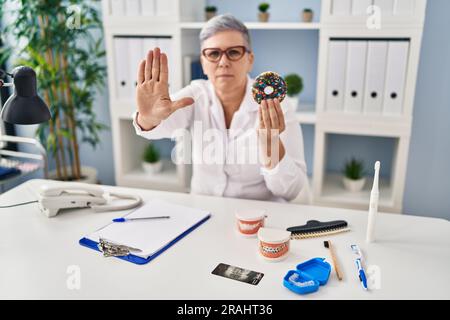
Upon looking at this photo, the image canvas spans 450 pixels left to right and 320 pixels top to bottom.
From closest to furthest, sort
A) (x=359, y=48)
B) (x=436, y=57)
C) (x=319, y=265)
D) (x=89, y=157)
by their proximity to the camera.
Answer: (x=319, y=265)
(x=359, y=48)
(x=436, y=57)
(x=89, y=157)

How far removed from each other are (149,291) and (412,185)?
2191 millimetres

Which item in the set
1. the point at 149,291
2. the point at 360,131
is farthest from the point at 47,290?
the point at 360,131

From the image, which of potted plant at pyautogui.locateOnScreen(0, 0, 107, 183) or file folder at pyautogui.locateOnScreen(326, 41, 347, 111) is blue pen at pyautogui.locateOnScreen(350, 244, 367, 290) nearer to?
file folder at pyautogui.locateOnScreen(326, 41, 347, 111)

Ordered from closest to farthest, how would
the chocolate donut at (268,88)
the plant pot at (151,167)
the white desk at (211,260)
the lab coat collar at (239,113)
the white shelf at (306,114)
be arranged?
the white desk at (211,260), the chocolate donut at (268,88), the lab coat collar at (239,113), the white shelf at (306,114), the plant pot at (151,167)

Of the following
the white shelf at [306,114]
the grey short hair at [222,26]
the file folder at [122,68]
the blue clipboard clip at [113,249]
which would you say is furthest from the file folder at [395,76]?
the blue clipboard clip at [113,249]

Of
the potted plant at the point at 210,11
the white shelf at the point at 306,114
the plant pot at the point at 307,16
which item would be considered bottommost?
the white shelf at the point at 306,114

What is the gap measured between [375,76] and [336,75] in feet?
0.65

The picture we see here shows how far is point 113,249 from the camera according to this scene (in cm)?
121

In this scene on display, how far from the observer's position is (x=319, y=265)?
113cm

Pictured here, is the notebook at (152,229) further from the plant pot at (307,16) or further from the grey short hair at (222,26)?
the plant pot at (307,16)

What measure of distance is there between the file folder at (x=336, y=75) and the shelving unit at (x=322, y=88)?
0.02 meters

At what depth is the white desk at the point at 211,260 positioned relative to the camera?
103 centimetres

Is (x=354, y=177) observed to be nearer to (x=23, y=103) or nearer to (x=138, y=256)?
(x=138, y=256)
